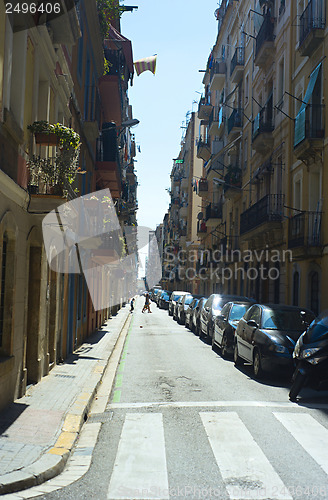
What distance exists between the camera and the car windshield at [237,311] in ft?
55.7

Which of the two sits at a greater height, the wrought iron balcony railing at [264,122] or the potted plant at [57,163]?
the wrought iron balcony railing at [264,122]

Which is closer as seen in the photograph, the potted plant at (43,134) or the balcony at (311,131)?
the potted plant at (43,134)

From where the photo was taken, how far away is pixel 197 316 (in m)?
25.4

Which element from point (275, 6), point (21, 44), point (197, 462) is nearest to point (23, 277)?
point (21, 44)

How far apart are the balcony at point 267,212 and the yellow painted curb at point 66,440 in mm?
18436

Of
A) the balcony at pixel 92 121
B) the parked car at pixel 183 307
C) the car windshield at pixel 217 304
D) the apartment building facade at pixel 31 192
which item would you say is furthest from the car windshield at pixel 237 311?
the parked car at pixel 183 307

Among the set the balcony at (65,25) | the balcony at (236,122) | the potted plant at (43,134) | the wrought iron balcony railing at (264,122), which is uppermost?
the balcony at (236,122)

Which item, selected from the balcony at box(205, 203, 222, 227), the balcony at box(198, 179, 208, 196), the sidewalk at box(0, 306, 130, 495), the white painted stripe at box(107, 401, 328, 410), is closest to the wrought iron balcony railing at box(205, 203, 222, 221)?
the balcony at box(205, 203, 222, 227)

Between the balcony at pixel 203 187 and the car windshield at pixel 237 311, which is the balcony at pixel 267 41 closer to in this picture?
the car windshield at pixel 237 311

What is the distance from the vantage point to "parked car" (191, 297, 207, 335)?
985 inches

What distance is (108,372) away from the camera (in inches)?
517

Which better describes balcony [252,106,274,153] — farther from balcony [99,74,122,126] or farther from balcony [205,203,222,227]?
balcony [205,203,222,227]

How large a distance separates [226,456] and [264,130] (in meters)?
22.3

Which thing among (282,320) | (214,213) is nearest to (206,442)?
(282,320)
